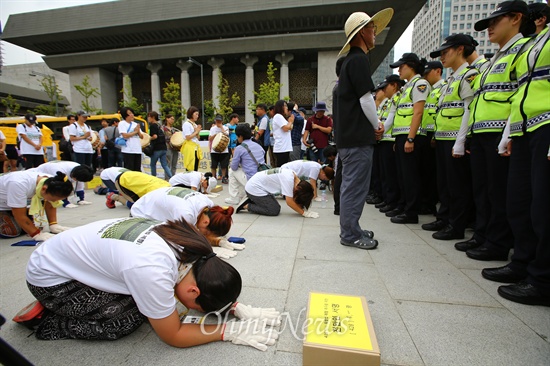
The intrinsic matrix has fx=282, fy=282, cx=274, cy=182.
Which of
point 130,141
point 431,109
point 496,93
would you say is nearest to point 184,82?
point 130,141

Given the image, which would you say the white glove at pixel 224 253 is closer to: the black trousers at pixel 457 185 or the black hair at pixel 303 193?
the black hair at pixel 303 193

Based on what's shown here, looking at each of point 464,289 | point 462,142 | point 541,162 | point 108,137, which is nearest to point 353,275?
point 464,289

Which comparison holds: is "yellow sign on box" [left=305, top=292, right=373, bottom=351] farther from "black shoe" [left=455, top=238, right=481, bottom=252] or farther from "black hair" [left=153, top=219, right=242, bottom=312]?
"black shoe" [left=455, top=238, right=481, bottom=252]

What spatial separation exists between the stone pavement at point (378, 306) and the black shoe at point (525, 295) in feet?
0.16

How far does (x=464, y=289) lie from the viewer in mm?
2119

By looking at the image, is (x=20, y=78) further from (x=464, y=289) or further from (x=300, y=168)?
(x=464, y=289)

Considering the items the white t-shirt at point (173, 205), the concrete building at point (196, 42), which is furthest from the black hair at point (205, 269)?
the concrete building at point (196, 42)

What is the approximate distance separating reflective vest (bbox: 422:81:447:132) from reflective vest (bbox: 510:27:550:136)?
67.9 inches

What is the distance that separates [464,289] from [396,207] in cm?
262

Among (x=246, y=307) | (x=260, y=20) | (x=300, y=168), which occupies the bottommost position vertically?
(x=246, y=307)

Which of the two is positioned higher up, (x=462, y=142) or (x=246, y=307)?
(x=462, y=142)

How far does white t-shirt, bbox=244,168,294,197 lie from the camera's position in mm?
4281

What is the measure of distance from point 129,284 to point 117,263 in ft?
0.44

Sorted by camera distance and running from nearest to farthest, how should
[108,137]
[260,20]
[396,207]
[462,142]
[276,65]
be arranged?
[462,142], [396,207], [108,137], [260,20], [276,65]
